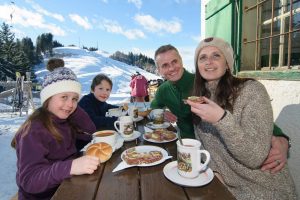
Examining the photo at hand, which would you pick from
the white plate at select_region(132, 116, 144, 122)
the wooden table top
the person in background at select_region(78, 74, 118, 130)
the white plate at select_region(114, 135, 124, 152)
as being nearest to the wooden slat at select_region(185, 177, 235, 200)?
the wooden table top

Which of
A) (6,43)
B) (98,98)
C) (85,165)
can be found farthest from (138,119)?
(6,43)

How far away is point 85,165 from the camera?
144 centimetres

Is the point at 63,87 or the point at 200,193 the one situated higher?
the point at 63,87

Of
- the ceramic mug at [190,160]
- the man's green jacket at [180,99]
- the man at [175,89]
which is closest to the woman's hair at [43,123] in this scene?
the ceramic mug at [190,160]

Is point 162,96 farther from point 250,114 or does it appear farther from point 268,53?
point 250,114

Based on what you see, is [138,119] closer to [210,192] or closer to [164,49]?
[164,49]

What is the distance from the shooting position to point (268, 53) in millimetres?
3289

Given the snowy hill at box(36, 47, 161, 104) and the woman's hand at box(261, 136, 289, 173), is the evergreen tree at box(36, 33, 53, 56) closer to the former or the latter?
the snowy hill at box(36, 47, 161, 104)

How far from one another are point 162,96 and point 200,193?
228cm

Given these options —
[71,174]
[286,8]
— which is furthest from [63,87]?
[286,8]

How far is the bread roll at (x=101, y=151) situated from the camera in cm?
157

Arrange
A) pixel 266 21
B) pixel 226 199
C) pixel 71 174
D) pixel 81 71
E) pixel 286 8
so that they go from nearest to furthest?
pixel 226 199 < pixel 71 174 < pixel 286 8 < pixel 266 21 < pixel 81 71

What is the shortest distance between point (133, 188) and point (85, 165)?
1.12ft

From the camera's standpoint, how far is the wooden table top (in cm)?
118
